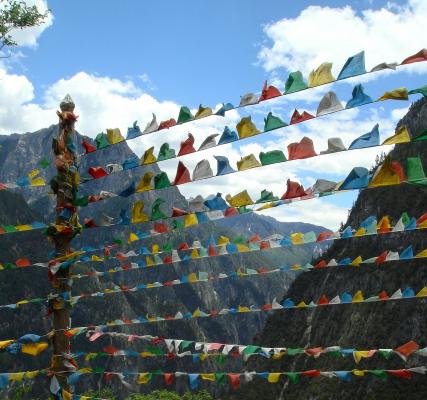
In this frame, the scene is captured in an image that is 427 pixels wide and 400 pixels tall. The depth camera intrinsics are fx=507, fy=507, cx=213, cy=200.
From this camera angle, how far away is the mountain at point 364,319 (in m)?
62.4

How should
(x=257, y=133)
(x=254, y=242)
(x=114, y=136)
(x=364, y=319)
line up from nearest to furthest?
(x=257, y=133) < (x=114, y=136) < (x=254, y=242) < (x=364, y=319)

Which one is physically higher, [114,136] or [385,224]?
[114,136]

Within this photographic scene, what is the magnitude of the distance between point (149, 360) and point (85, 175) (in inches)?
6624

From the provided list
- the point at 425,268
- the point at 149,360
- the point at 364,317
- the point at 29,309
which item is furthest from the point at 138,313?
the point at 425,268

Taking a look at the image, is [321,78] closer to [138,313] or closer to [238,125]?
[238,125]

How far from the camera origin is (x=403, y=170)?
13.2ft

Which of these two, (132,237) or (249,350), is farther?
(132,237)

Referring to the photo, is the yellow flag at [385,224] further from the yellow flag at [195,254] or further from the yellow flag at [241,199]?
the yellow flag at [195,254]

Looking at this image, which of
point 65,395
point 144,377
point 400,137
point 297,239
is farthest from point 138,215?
point 400,137

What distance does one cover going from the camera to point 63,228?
562 cm

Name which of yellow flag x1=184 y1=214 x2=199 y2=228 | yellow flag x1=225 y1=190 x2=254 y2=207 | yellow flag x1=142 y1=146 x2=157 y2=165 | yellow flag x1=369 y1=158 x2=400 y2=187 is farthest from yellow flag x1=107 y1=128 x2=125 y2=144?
yellow flag x1=369 y1=158 x2=400 y2=187

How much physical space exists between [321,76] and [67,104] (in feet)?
10.1

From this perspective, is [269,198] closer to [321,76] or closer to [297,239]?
[297,239]

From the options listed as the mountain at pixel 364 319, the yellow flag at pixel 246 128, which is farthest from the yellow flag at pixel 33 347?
the mountain at pixel 364 319
